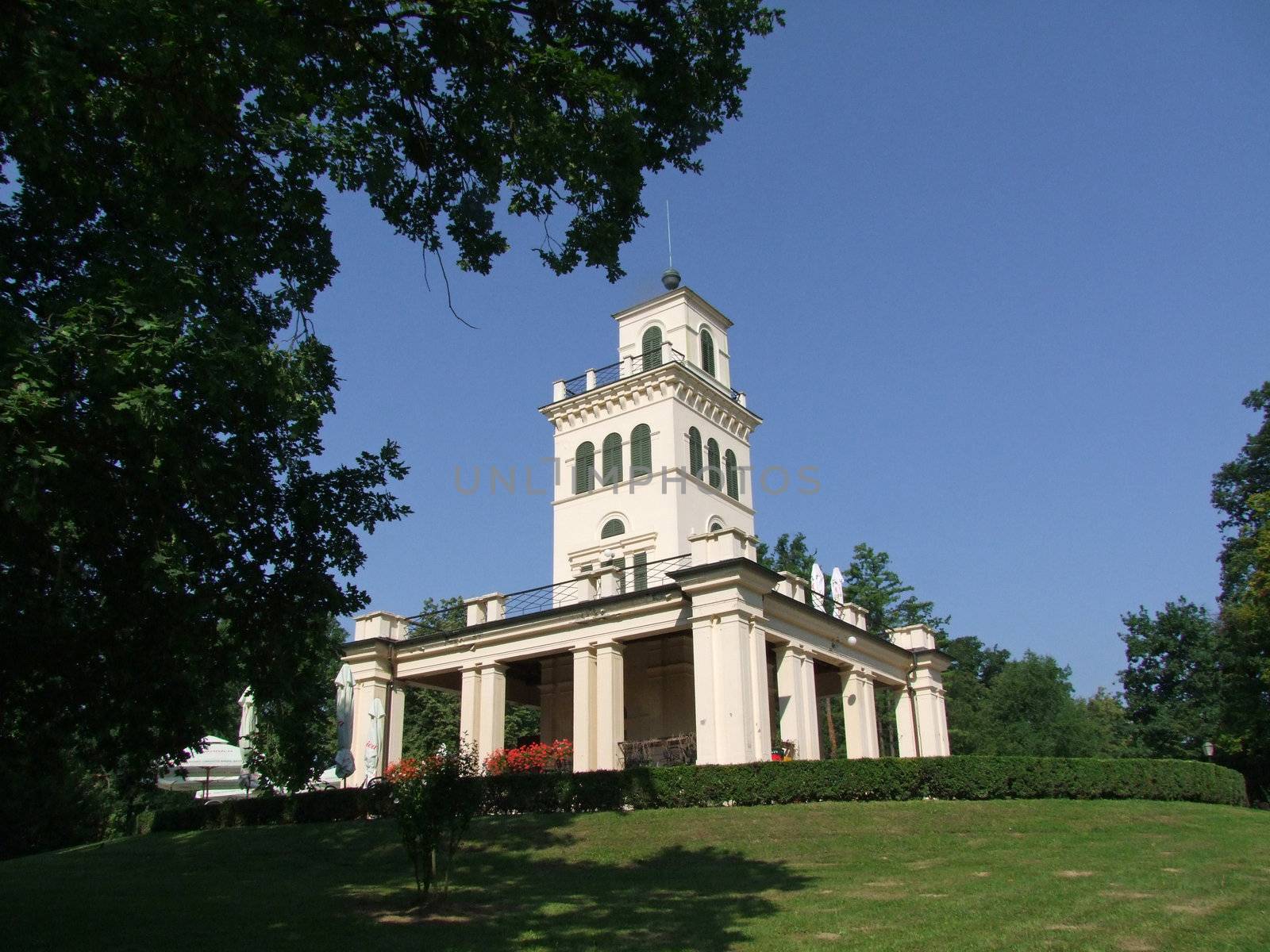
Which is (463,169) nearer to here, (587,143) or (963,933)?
(587,143)

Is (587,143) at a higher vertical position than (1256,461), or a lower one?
lower

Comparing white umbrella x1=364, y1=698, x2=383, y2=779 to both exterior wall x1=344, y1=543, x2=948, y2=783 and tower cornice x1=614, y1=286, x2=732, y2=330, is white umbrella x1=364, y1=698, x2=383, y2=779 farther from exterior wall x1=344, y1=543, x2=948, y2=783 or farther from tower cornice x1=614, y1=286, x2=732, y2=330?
tower cornice x1=614, y1=286, x2=732, y2=330

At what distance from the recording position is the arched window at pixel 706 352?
3678cm

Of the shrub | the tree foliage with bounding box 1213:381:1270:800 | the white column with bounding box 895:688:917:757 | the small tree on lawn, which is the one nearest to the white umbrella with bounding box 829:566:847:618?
the white column with bounding box 895:688:917:757

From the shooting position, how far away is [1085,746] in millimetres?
50188

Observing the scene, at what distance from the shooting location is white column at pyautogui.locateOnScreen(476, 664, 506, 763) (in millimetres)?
28750

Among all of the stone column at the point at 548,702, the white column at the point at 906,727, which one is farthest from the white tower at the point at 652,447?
the white column at the point at 906,727

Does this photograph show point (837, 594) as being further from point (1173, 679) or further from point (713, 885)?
point (1173, 679)

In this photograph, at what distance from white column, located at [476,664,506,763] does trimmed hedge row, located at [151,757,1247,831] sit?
507 cm

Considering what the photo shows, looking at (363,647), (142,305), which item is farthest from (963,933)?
(363,647)

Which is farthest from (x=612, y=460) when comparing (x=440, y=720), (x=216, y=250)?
(x=216, y=250)

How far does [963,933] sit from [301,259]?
9.68 metres

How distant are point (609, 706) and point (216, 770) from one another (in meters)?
12.5

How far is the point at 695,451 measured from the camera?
112ft
